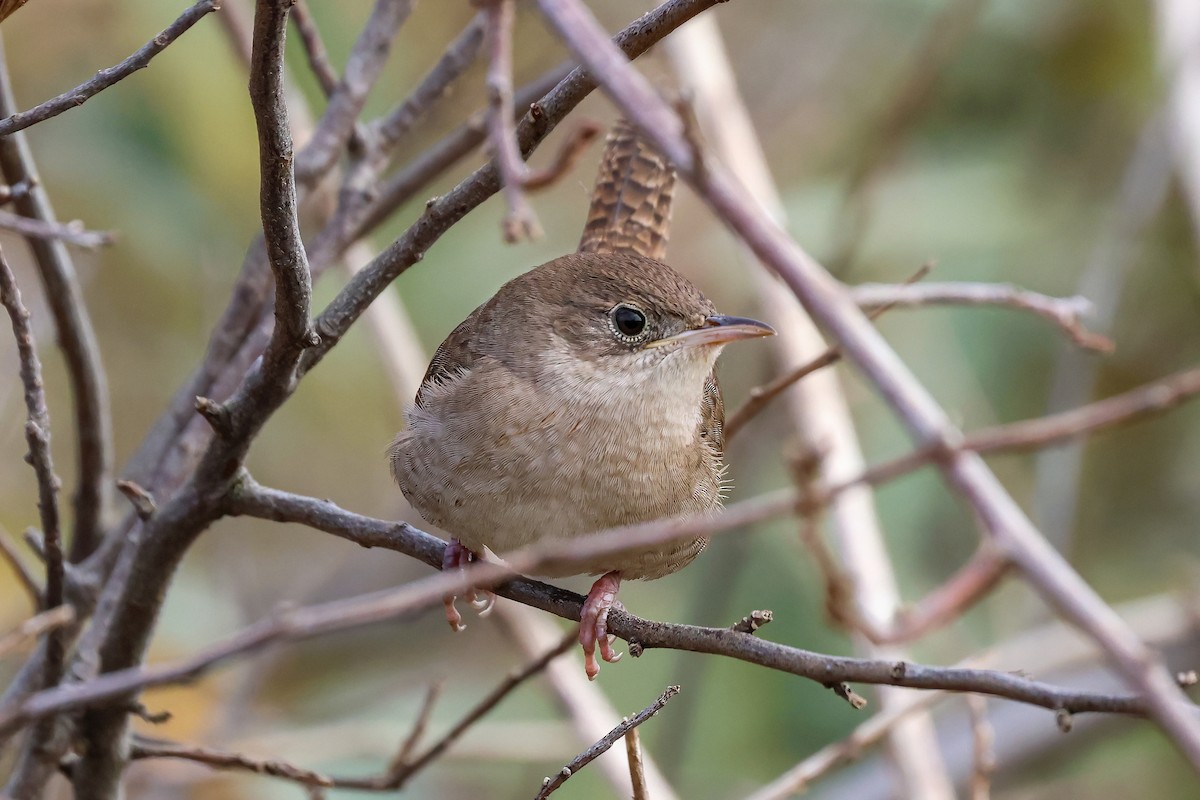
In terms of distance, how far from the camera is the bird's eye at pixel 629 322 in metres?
2.66

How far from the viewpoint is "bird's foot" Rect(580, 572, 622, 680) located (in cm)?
232

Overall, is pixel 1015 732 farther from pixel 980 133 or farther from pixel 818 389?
pixel 980 133

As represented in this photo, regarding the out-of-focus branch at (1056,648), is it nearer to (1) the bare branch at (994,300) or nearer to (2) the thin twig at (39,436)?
(1) the bare branch at (994,300)

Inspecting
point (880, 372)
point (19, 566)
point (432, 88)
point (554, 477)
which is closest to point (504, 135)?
point (880, 372)

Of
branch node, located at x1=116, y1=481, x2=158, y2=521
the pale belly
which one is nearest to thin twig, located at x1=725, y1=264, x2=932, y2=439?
the pale belly

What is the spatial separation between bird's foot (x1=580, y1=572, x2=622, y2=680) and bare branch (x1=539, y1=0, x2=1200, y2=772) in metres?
1.38

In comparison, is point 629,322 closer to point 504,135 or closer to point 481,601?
point 481,601

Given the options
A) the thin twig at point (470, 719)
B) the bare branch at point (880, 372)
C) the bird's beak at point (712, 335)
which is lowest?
the bare branch at point (880, 372)

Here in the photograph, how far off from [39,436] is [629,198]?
1841mm

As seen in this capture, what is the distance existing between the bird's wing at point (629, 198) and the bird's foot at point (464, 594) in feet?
3.61

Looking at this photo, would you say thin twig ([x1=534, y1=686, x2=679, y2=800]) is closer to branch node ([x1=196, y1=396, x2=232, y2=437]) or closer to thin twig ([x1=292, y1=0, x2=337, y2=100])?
branch node ([x1=196, y1=396, x2=232, y2=437])

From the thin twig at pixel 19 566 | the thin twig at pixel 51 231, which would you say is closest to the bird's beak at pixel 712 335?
the thin twig at pixel 51 231

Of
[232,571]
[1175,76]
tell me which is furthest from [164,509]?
[1175,76]

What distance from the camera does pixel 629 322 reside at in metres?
2.66
